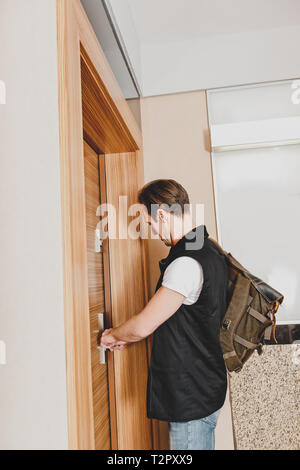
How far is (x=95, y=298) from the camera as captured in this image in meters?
1.48

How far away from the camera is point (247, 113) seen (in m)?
2.02

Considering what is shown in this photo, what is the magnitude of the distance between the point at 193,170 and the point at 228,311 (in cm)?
96

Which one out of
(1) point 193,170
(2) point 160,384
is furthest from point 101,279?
(1) point 193,170

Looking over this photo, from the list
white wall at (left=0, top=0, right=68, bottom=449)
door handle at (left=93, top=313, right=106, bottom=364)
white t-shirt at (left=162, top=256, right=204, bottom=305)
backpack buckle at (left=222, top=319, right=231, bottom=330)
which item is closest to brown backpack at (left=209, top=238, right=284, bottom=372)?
backpack buckle at (left=222, top=319, right=231, bottom=330)

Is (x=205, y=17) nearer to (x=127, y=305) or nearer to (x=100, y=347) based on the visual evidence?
(x=127, y=305)

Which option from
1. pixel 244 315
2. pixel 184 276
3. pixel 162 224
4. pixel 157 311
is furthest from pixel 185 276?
pixel 244 315

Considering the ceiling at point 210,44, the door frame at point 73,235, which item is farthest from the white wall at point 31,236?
the ceiling at point 210,44

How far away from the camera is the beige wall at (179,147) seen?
199 cm

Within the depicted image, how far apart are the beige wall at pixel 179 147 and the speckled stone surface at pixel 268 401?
0.70 m

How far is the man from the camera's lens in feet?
3.75

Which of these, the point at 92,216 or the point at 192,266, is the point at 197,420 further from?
the point at 92,216

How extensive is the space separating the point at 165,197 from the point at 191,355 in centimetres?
58

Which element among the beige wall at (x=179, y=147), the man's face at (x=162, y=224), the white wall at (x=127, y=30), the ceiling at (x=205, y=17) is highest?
the ceiling at (x=205, y=17)

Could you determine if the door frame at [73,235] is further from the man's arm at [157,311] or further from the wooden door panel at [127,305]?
the wooden door panel at [127,305]
